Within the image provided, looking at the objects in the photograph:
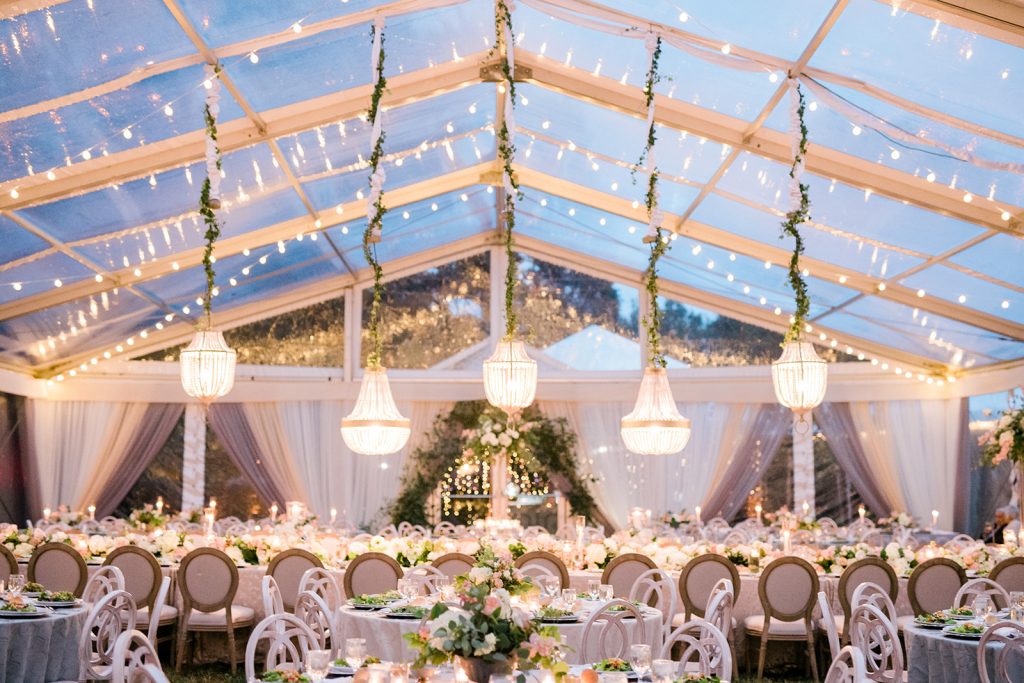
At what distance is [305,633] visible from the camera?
5.19 metres

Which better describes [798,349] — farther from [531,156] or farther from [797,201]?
[531,156]

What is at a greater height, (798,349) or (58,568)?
(798,349)

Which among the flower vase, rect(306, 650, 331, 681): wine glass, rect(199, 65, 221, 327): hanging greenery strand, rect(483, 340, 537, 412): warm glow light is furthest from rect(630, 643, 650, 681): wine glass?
rect(199, 65, 221, 327): hanging greenery strand

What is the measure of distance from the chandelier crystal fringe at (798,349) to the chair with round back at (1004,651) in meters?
2.39

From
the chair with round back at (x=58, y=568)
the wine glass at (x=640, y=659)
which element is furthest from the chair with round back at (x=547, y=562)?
the wine glass at (x=640, y=659)

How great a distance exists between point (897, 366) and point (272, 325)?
27.7 feet

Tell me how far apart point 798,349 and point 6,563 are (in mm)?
6157

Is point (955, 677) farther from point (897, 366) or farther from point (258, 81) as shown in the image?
point (897, 366)

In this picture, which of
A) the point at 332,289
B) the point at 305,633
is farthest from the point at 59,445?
the point at 305,633

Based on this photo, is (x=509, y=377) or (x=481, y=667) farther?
(x=509, y=377)

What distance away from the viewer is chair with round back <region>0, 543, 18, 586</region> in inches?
329

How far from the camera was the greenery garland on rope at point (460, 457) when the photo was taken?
14977 millimetres

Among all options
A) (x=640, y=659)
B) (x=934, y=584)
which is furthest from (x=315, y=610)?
(x=934, y=584)

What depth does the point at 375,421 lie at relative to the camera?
791cm
